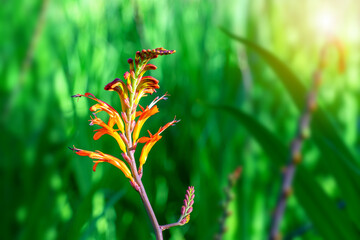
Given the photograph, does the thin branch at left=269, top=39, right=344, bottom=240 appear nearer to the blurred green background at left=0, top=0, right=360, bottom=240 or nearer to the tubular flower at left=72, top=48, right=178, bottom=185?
the blurred green background at left=0, top=0, right=360, bottom=240

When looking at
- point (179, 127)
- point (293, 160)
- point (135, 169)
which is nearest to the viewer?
point (135, 169)

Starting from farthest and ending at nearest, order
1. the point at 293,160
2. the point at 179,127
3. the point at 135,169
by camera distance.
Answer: the point at 179,127 → the point at 293,160 → the point at 135,169

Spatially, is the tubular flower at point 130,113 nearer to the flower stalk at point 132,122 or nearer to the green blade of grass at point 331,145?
the flower stalk at point 132,122

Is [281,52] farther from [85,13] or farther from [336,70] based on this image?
[85,13]

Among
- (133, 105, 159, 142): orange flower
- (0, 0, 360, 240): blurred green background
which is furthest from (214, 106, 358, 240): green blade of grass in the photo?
(133, 105, 159, 142): orange flower

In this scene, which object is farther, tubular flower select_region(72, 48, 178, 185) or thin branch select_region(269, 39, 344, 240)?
thin branch select_region(269, 39, 344, 240)

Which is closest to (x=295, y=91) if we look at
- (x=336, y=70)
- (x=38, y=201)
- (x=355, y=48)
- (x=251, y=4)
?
(x=38, y=201)

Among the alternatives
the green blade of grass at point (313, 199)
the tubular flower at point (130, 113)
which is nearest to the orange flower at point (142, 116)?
the tubular flower at point (130, 113)

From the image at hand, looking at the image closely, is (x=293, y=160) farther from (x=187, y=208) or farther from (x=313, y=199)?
(x=187, y=208)

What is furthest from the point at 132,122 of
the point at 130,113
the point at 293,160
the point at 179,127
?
the point at 179,127
